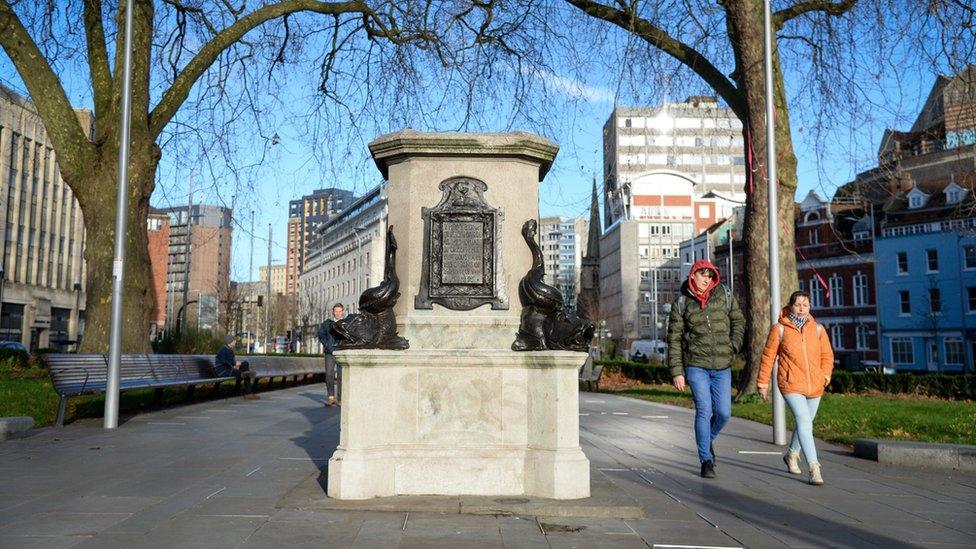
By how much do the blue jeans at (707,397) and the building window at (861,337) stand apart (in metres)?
56.1

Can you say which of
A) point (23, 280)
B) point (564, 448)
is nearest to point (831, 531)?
point (564, 448)

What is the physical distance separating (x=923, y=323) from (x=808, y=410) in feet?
172

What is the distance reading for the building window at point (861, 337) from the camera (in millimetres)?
57281

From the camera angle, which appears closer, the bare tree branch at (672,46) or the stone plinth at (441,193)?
the stone plinth at (441,193)

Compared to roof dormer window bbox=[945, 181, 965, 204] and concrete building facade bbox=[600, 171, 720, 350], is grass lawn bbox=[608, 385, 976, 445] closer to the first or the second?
roof dormer window bbox=[945, 181, 965, 204]

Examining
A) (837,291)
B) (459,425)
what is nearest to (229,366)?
(459,425)

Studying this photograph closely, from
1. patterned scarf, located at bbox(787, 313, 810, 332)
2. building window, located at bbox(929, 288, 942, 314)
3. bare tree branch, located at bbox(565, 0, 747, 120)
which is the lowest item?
patterned scarf, located at bbox(787, 313, 810, 332)

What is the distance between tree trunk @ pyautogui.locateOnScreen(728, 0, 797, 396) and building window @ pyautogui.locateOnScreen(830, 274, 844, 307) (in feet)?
159

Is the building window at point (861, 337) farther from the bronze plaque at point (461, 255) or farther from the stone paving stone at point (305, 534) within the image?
the stone paving stone at point (305, 534)

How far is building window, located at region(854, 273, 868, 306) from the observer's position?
57.7 meters

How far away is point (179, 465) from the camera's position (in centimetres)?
748

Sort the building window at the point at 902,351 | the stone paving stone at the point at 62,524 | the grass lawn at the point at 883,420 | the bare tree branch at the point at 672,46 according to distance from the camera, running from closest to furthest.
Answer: the stone paving stone at the point at 62,524
the grass lawn at the point at 883,420
the bare tree branch at the point at 672,46
the building window at the point at 902,351

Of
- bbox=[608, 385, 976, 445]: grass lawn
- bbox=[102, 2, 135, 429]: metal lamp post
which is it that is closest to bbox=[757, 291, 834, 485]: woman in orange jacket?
bbox=[608, 385, 976, 445]: grass lawn

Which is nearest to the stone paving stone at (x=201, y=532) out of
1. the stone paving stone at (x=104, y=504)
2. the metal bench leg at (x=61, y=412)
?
the stone paving stone at (x=104, y=504)
